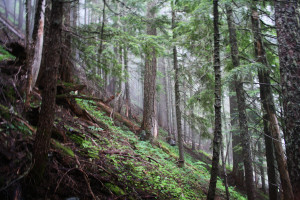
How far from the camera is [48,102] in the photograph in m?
2.76

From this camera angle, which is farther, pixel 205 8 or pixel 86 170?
pixel 205 8

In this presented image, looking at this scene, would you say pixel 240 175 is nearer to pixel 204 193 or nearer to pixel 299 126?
pixel 204 193

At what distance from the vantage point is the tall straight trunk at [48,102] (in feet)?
8.96

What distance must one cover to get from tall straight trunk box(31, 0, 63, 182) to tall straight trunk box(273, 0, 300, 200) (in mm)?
5380

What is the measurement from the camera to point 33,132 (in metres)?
3.51

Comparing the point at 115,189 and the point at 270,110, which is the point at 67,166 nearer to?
the point at 115,189

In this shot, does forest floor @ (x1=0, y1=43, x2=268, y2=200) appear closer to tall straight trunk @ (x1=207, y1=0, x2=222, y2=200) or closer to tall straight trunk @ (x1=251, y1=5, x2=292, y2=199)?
tall straight trunk @ (x1=207, y1=0, x2=222, y2=200)

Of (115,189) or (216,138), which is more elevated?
(216,138)

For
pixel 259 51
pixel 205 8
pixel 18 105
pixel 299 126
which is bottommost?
pixel 299 126

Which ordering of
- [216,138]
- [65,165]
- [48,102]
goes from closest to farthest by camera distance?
[48,102] → [65,165] → [216,138]

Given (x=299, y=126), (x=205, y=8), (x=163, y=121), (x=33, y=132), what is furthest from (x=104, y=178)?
(x=163, y=121)

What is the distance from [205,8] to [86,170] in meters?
6.59

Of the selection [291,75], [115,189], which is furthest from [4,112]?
[291,75]

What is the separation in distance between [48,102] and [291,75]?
5637 millimetres
